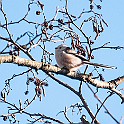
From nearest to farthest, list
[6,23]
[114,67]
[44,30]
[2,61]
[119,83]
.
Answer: [2,61] < [6,23] < [44,30] < [119,83] < [114,67]

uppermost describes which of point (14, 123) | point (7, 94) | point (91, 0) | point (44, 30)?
point (91, 0)

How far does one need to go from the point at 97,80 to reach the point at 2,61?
1090 millimetres

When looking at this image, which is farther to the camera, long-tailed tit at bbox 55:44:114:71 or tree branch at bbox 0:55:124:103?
long-tailed tit at bbox 55:44:114:71

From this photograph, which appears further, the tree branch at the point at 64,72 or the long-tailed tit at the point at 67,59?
the long-tailed tit at the point at 67,59

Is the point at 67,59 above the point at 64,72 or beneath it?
above

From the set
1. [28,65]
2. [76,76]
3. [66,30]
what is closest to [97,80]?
[76,76]

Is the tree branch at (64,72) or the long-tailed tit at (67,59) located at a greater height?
the long-tailed tit at (67,59)

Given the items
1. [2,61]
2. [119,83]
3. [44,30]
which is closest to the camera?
[2,61]

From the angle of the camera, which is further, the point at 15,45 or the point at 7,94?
the point at 7,94

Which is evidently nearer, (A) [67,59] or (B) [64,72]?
(B) [64,72]

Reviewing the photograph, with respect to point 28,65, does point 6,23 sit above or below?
above

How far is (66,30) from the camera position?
416 centimetres

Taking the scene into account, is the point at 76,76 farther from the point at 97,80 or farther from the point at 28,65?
the point at 28,65

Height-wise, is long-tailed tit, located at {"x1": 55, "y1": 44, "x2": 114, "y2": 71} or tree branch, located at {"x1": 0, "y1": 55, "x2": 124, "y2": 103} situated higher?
long-tailed tit, located at {"x1": 55, "y1": 44, "x2": 114, "y2": 71}
